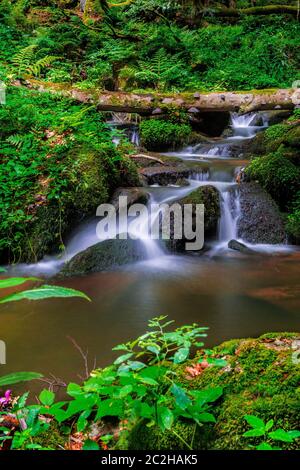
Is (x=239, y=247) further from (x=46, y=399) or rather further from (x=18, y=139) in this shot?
(x=46, y=399)

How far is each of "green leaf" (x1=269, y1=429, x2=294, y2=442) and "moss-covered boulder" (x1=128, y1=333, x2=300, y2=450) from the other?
0.15ft

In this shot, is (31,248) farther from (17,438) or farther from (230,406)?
(230,406)

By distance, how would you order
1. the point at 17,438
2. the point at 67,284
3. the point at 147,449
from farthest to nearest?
1. the point at 67,284
2. the point at 17,438
3. the point at 147,449

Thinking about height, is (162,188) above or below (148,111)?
below

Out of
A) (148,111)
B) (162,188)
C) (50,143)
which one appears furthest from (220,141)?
(50,143)

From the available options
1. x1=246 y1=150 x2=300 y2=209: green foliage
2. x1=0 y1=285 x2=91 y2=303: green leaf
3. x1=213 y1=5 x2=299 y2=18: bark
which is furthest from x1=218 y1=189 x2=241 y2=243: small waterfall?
x1=213 y1=5 x2=299 y2=18: bark

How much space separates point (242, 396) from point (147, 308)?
107 inches

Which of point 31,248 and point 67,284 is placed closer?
point 67,284

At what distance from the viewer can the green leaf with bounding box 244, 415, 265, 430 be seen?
1494mm

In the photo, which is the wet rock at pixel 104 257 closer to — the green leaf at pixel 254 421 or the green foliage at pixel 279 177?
the green foliage at pixel 279 177

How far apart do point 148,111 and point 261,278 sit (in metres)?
5.29

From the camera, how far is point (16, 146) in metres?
6.44

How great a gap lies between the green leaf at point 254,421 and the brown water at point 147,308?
177 cm

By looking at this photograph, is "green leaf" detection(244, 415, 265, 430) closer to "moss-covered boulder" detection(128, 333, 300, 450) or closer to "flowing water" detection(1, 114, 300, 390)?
"moss-covered boulder" detection(128, 333, 300, 450)
